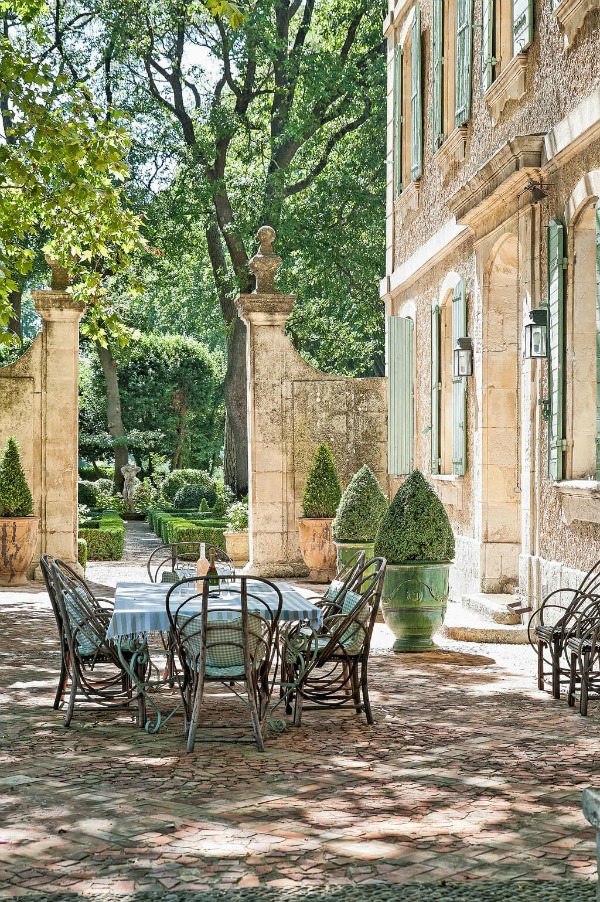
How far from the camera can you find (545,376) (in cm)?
913

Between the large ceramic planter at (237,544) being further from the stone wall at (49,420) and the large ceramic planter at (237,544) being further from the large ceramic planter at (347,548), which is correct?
the large ceramic planter at (347,548)

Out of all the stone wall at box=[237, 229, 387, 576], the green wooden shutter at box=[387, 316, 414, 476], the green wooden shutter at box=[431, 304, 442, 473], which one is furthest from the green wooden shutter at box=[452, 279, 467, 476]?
the stone wall at box=[237, 229, 387, 576]

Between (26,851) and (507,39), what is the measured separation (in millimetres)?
8494

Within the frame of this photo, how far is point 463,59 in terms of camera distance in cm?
1152

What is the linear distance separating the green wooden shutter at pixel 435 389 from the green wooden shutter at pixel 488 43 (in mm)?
2903

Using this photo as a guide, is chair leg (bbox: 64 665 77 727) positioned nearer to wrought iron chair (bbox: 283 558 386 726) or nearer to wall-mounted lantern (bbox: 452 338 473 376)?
wrought iron chair (bbox: 283 558 386 726)

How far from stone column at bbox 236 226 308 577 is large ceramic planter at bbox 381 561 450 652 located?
5174mm

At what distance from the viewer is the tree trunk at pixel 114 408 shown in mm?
31562

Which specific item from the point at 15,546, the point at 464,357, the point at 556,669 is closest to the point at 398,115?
the point at 464,357

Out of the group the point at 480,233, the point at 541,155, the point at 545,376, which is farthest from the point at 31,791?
the point at 480,233

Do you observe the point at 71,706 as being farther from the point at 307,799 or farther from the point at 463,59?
the point at 463,59

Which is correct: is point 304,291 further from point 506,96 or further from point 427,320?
point 506,96

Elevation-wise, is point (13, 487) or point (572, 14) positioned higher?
point (572, 14)

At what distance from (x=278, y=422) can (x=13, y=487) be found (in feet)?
10.9
